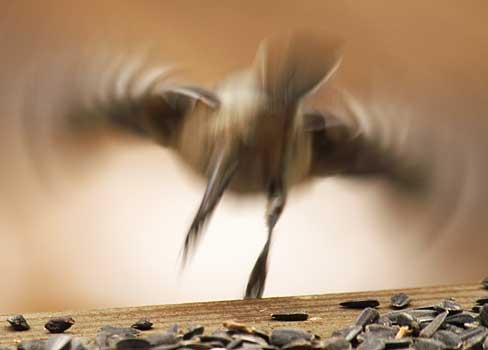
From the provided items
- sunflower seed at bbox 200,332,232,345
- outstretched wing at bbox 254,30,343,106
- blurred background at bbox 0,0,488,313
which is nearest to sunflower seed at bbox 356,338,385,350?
sunflower seed at bbox 200,332,232,345

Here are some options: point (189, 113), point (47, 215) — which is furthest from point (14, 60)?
point (189, 113)

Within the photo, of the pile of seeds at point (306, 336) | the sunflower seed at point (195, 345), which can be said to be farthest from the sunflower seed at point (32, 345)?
the sunflower seed at point (195, 345)

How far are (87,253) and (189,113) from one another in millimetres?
708

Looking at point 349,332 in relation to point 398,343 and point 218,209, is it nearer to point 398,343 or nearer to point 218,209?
point 398,343

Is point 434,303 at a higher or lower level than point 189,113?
lower

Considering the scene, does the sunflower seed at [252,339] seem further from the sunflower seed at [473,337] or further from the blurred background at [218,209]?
the blurred background at [218,209]

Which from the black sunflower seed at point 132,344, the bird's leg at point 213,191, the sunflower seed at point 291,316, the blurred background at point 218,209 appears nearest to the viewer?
the black sunflower seed at point 132,344

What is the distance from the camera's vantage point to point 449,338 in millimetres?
749

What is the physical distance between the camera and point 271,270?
1721 millimetres

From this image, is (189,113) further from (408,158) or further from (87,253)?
(87,253)

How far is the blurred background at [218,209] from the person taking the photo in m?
1.54

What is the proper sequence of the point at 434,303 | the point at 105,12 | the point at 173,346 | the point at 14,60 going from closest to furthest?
the point at 173,346 → the point at 434,303 → the point at 14,60 → the point at 105,12

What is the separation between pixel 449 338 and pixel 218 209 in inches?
29.5

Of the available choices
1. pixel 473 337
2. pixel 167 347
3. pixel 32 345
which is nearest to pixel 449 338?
pixel 473 337
